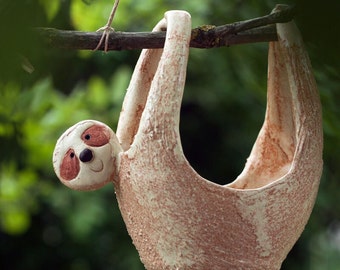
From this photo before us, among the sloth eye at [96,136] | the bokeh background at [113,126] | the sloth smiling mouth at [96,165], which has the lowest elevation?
the bokeh background at [113,126]

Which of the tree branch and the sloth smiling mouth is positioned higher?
the tree branch

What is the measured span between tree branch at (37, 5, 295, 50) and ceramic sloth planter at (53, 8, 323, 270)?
1.0 inches

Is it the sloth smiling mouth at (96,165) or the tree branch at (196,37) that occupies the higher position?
the tree branch at (196,37)

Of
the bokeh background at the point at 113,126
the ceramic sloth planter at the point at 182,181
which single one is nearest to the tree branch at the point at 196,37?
the ceramic sloth planter at the point at 182,181

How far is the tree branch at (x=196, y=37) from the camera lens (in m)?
0.98

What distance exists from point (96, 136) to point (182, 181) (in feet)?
0.45

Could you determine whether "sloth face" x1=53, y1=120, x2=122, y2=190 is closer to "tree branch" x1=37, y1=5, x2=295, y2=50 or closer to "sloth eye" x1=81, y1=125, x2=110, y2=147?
"sloth eye" x1=81, y1=125, x2=110, y2=147

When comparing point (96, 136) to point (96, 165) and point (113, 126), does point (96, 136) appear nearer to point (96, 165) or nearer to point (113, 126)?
point (96, 165)

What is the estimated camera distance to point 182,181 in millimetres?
1005

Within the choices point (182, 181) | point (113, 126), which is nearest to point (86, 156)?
point (182, 181)

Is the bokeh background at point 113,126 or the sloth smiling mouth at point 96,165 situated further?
the bokeh background at point 113,126

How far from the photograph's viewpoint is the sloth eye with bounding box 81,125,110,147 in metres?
1.07

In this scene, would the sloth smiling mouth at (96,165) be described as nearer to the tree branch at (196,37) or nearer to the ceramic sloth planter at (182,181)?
the ceramic sloth planter at (182,181)

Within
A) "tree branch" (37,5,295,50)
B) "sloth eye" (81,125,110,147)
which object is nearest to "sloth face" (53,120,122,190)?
"sloth eye" (81,125,110,147)
